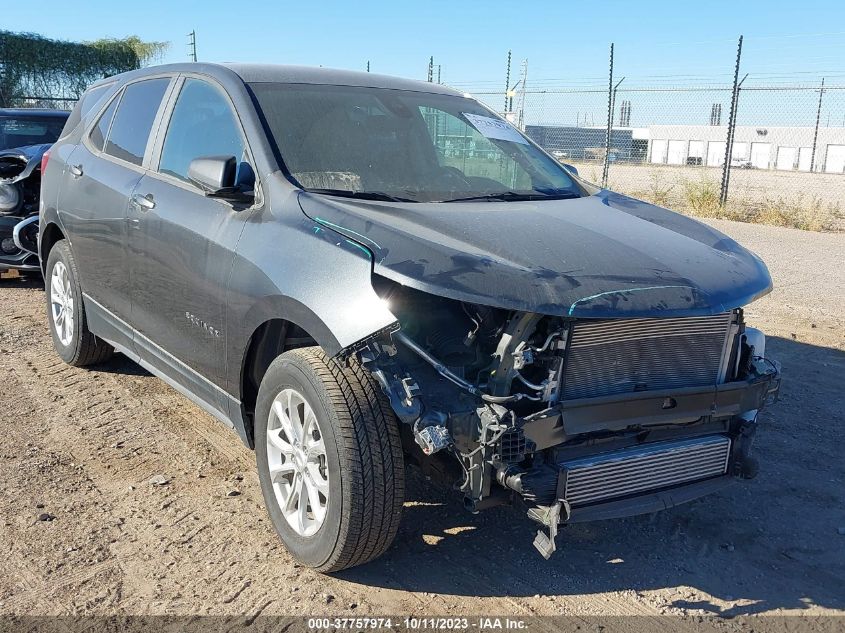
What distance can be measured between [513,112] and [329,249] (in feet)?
47.4

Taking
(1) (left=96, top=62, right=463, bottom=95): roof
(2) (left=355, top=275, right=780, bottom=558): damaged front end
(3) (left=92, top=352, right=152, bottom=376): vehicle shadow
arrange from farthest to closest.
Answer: (3) (left=92, top=352, right=152, bottom=376): vehicle shadow
(1) (left=96, top=62, right=463, bottom=95): roof
(2) (left=355, top=275, right=780, bottom=558): damaged front end

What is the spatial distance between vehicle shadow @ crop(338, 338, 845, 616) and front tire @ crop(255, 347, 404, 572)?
247mm

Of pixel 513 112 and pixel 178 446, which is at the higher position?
pixel 513 112

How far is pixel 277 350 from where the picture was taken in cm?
336

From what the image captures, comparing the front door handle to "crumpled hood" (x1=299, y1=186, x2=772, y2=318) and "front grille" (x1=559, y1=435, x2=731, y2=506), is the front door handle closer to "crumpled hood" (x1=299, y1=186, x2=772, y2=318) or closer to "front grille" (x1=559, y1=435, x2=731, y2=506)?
"crumpled hood" (x1=299, y1=186, x2=772, y2=318)

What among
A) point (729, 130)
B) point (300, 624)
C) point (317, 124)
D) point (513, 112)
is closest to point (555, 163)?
point (317, 124)

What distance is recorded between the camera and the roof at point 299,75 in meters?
3.97

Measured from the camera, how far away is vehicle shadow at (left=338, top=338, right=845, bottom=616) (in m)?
3.05

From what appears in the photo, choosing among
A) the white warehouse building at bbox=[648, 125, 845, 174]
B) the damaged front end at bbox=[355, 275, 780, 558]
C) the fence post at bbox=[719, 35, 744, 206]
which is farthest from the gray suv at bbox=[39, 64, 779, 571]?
the white warehouse building at bbox=[648, 125, 845, 174]

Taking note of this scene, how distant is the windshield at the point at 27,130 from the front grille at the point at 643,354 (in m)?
7.98

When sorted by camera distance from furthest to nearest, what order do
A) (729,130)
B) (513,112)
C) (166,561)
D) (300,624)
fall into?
(513,112) → (729,130) → (166,561) → (300,624)

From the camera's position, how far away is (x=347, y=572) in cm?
310

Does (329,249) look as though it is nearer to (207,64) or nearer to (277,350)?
(277,350)

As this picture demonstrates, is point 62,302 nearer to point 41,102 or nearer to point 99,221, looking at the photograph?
point 99,221
